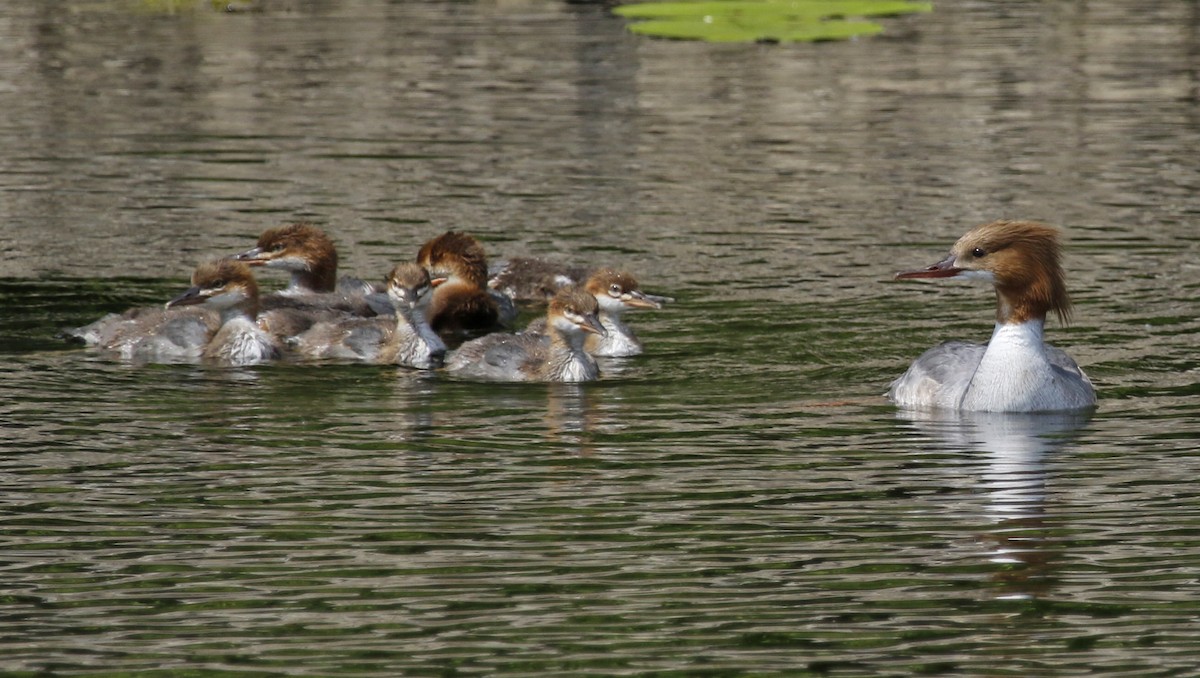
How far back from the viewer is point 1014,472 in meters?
10.5

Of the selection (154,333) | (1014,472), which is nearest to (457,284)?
(154,333)

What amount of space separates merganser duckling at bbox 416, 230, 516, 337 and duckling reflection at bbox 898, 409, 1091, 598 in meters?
4.04

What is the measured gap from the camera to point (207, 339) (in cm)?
1395

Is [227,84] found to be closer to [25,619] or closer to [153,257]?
[153,257]

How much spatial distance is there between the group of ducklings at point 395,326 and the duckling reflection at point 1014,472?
7.99 ft

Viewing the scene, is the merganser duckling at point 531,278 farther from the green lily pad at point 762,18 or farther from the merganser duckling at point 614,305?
the green lily pad at point 762,18

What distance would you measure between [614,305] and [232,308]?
2.55 m

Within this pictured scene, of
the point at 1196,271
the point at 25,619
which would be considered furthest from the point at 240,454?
the point at 1196,271

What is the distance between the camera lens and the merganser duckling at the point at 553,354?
13.2 metres

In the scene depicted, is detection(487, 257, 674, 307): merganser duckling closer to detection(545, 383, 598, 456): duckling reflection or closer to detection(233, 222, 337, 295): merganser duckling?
detection(233, 222, 337, 295): merganser duckling

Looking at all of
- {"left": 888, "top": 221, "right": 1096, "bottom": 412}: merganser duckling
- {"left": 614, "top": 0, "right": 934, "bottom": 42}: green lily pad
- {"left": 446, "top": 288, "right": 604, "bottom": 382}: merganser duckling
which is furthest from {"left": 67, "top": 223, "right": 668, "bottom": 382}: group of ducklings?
{"left": 614, "top": 0, "right": 934, "bottom": 42}: green lily pad

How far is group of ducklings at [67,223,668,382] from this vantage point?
525 inches

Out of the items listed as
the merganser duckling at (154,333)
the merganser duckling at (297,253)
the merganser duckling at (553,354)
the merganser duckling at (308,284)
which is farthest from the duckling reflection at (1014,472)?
the merganser duckling at (297,253)

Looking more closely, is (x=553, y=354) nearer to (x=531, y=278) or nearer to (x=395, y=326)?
(x=395, y=326)
